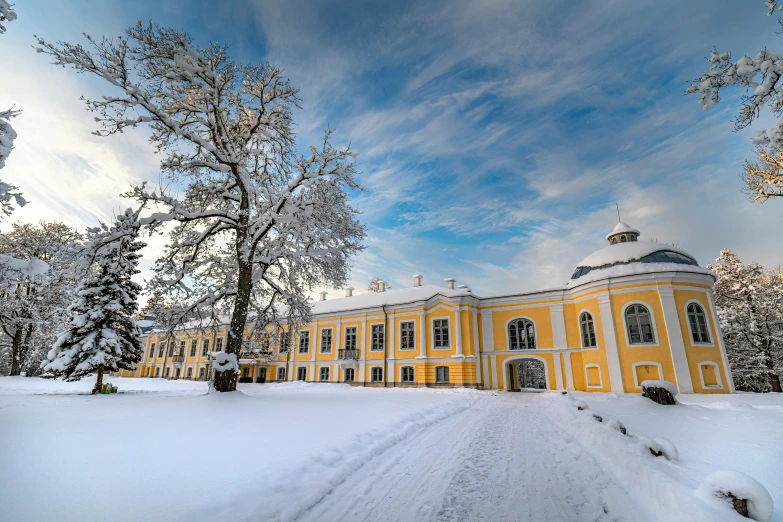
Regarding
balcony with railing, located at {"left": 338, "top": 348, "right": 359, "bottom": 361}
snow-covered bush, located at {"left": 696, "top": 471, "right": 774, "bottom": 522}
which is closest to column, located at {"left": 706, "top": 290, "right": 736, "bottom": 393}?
snow-covered bush, located at {"left": 696, "top": 471, "right": 774, "bottom": 522}

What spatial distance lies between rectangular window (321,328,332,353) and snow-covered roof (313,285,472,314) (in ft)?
6.04

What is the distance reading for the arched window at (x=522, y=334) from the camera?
80.5 ft

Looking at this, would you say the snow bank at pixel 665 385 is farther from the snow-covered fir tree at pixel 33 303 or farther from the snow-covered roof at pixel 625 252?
the snow-covered fir tree at pixel 33 303

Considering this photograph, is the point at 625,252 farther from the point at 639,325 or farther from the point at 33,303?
the point at 33,303

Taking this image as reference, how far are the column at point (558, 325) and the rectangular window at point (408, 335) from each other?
1023 centimetres

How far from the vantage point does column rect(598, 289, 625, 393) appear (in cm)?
1984

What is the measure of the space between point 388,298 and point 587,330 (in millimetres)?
15746

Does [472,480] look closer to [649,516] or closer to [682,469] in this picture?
[649,516]

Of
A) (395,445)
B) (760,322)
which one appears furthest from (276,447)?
(760,322)

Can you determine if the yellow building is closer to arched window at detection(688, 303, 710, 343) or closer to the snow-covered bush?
arched window at detection(688, 303, 710, 343)

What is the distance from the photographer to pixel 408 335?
27.9 metres

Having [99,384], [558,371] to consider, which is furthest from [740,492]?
[99,384]

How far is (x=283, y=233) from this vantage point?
11734 millimetres

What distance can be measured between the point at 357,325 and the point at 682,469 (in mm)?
26974
